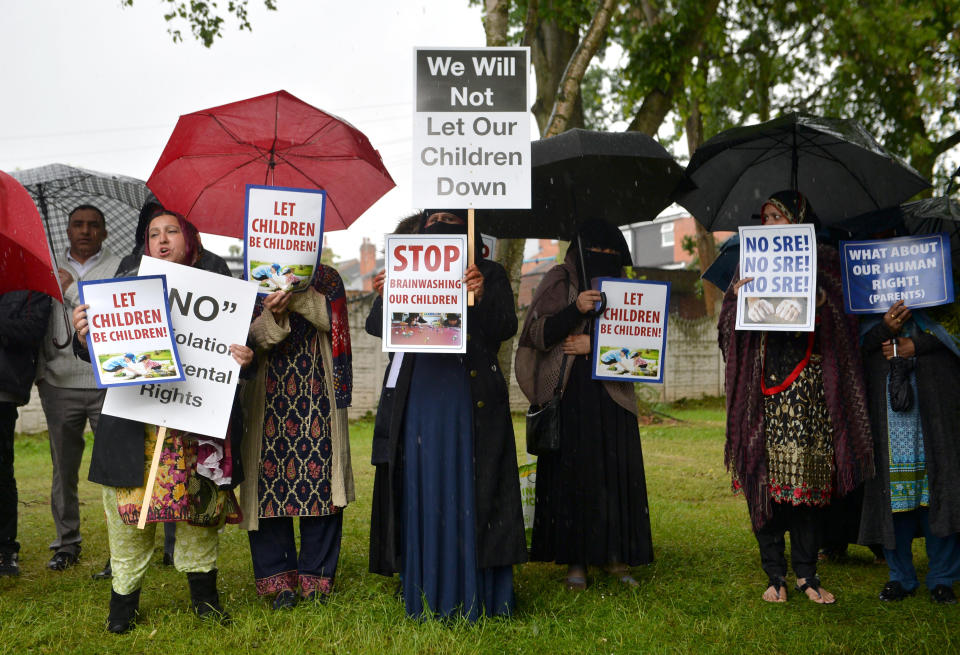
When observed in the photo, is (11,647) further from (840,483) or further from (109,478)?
(840,483)

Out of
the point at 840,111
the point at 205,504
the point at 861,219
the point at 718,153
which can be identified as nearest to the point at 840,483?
the point at 861,219

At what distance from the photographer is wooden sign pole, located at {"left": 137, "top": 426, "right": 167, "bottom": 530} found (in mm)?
4195

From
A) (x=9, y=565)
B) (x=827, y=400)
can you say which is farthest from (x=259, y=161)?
(x=827, y=400)

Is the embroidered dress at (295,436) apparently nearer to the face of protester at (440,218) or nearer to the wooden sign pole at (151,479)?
the wooden sign pole at (151,479)

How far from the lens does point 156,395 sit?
432cm

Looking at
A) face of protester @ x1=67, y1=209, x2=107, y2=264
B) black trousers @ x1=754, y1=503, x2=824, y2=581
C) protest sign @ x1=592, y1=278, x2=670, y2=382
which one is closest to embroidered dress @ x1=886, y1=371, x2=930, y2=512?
black trousers @ x1=754, y1=503, x2=824, y2=581

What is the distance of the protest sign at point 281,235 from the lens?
4.50 metres

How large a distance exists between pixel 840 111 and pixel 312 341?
1096 centimetres

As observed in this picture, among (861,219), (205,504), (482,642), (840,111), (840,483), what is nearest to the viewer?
(482,642)

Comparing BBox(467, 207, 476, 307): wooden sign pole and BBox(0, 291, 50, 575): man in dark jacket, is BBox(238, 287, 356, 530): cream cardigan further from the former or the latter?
BBox(0, 291, 50, 575): man in dark jacket

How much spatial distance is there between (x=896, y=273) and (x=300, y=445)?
3468 mm

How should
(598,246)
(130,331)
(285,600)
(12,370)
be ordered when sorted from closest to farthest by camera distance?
(130,331), (285,600), (598,246), (12,370)

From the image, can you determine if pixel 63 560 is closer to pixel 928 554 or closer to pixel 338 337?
pixel 338 337

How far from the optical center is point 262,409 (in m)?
4.79
